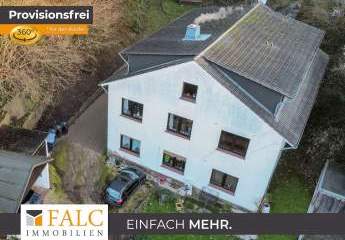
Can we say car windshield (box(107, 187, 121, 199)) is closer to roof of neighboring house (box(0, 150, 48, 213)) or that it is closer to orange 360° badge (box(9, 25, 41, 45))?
roof of neighboring house (box(0, 150, 48, 213))

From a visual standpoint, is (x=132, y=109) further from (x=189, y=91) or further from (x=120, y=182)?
(x=120, y=182)

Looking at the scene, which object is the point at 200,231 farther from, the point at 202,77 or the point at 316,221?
the point at 202,77

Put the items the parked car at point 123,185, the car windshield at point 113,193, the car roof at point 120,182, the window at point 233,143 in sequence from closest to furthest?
the window at point 233,143
the car windshield at point 113,193
the parked car at point 123,185
the car roof at point 120,182

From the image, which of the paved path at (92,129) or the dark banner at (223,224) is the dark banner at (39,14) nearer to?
the paved path at (92,129)

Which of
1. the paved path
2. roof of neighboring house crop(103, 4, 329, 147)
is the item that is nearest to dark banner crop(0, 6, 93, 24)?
roof of neighboring house crop(103, 4, 329, 147)

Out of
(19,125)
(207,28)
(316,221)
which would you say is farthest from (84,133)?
(316,221)

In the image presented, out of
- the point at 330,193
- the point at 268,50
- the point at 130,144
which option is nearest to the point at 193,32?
the point at 268,50

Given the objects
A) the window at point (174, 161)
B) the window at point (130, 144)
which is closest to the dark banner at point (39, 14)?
the window at point (130, 144)

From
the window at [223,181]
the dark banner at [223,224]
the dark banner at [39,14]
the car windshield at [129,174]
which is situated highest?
the dark banner at [39,14]
